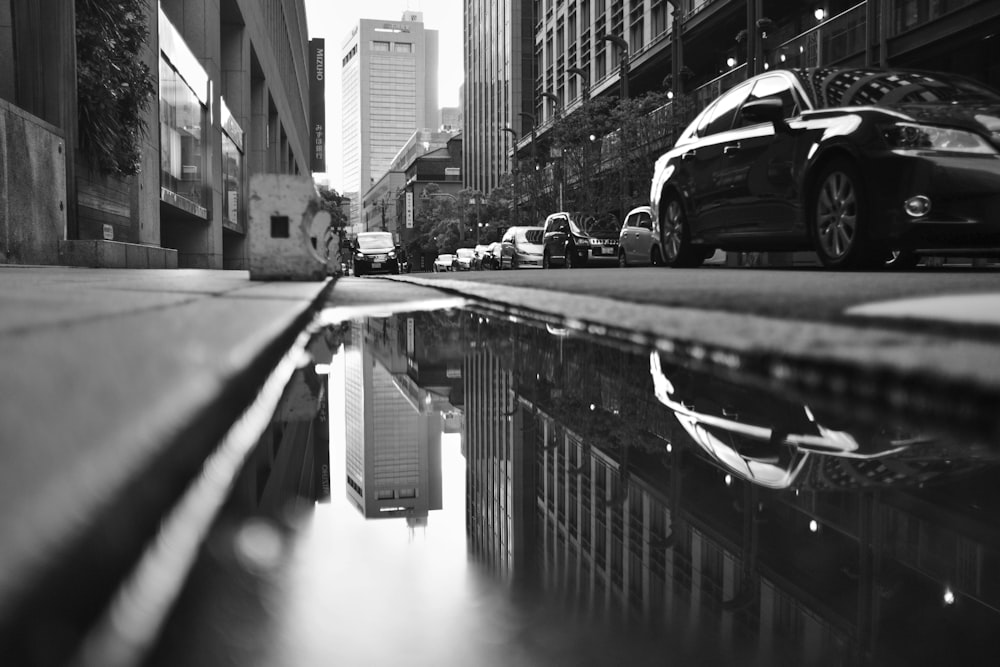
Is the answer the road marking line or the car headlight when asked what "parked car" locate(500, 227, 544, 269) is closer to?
the car headlight

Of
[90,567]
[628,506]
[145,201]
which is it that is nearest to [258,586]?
[90,567]

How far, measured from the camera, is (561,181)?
41938 millimetres

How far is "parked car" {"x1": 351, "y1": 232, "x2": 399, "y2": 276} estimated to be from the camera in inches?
1283

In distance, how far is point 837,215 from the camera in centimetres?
763

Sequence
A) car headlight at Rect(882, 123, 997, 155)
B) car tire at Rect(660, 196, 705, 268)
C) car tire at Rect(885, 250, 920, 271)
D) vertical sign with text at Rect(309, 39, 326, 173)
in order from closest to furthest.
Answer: car headlight at Rect(882, 123, 997, 155) < car tire at Rect(885, 250, 920, 271) < car tire at Rect(660, 196, 705, 268) < vertical sign with text at Rect(309, 39, 326, 173)

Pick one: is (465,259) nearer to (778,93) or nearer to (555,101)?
(555,101)

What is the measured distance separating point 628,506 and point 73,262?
14027 millimetres

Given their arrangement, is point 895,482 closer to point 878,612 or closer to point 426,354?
point 878,612

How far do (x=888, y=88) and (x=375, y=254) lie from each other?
25.9m

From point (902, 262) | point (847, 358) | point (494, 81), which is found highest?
point (494, 81)

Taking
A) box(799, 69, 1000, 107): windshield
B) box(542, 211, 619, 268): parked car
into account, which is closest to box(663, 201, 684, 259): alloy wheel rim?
box(799, 69, 1000, 107): windshield

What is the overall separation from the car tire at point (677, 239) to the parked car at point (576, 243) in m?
12.0

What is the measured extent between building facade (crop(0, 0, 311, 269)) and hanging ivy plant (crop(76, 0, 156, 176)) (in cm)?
41

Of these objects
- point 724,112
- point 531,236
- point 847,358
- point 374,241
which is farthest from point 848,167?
point 374,241
